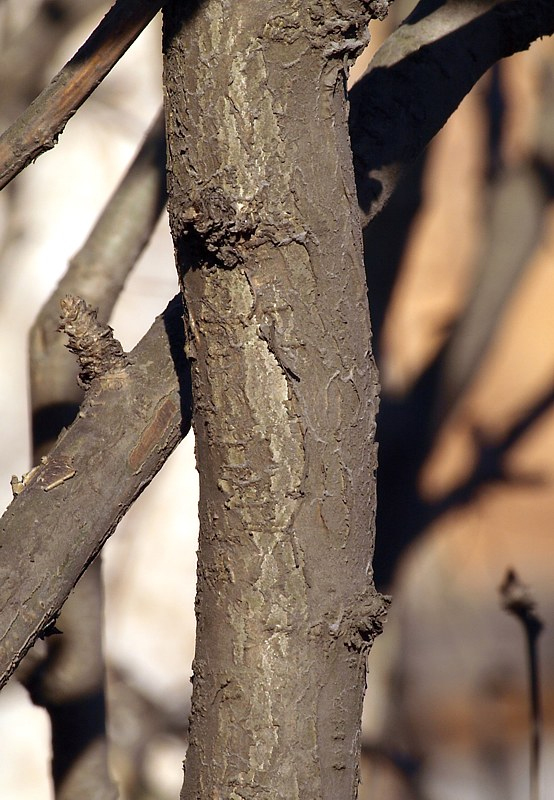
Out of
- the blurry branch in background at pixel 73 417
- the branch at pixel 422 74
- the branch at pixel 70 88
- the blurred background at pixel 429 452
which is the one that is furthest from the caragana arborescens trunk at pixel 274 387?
the blurred background at pixel 429 452

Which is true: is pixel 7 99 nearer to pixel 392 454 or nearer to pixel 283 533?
pixel 392 454

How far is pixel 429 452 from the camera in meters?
2.14

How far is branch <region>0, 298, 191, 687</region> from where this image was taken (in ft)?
2.17

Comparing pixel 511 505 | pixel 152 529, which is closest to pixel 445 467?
pixel 511 505

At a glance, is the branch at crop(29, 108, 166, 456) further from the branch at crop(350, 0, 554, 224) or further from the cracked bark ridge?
the cracked bark ridge

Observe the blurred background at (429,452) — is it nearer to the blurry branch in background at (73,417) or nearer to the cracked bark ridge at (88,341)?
the blurry branch in background at (73,417)

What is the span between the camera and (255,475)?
0.65 metres

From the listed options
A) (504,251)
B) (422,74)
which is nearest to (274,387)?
(422,74)

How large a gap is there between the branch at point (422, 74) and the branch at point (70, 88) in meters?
0.34

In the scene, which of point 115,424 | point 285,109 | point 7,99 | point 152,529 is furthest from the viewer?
point 152,529

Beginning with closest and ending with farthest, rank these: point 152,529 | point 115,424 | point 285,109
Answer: point 285,109 < point 115,424 < point 152,529

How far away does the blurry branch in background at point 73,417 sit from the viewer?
1376 millimetres

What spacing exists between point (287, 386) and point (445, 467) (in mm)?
1589

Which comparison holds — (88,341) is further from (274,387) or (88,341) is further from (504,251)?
(504,251)
